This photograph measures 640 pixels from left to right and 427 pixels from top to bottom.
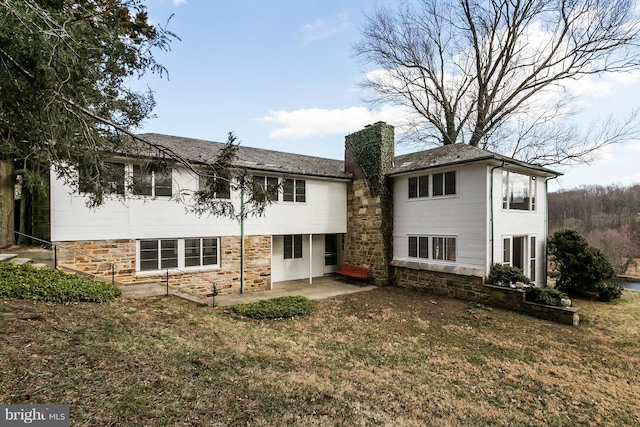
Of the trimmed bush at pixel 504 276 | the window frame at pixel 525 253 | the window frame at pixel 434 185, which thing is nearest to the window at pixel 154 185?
the window frame at pixel 434 185

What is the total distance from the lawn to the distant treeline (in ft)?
78.3

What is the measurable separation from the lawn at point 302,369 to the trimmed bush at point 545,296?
36.3 inches

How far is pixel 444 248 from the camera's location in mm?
11453

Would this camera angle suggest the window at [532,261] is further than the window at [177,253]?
Yes

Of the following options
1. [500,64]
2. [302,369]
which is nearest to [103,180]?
[302,369]

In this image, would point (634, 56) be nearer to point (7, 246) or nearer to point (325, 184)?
point (325, 184)

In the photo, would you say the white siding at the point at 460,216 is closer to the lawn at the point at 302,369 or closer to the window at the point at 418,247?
the window at the point at 418,247

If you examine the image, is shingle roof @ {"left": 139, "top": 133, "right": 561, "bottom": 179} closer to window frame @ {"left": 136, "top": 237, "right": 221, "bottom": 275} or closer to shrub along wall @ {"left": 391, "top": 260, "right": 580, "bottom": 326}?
window frame @ {"left": 136, "top": 237, "right": 221, "bottom": 275}

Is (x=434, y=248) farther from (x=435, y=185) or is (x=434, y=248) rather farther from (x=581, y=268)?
(x=581, y=268)

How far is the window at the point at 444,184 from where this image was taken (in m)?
11.2

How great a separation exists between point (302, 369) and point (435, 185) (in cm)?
912

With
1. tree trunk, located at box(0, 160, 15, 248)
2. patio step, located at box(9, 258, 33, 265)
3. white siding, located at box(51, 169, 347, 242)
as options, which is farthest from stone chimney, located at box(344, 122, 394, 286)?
tree trunk, located at box(0, 160, 15, 248)

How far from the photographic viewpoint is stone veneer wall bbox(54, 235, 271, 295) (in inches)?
342

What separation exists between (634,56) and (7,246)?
24698 millimetres
